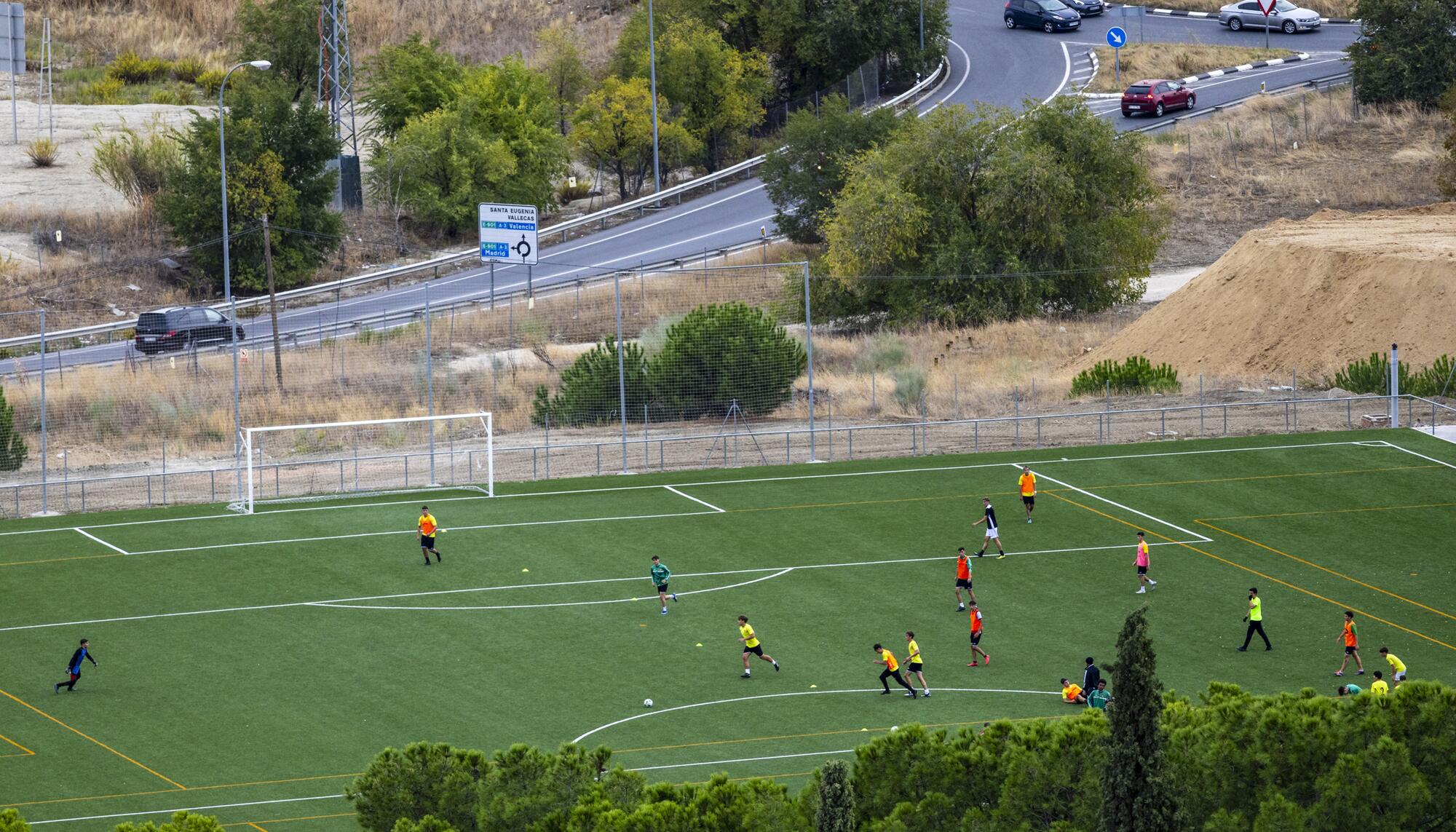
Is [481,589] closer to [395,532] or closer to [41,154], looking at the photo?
[395,532]

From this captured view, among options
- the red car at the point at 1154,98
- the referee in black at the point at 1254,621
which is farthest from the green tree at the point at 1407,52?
the referee in black at the point at 1254,621

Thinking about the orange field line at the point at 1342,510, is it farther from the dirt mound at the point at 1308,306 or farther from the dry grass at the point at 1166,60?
the dry grass at the point at 1166,60

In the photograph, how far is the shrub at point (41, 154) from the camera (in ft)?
269

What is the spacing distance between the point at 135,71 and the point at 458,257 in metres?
32.5

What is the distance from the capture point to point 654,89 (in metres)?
78.4

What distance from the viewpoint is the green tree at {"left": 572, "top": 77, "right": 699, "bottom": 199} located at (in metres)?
84.2

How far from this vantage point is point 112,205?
260ft

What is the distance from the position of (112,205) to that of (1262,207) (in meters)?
50.4

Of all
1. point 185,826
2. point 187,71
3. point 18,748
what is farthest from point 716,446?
point 187,71

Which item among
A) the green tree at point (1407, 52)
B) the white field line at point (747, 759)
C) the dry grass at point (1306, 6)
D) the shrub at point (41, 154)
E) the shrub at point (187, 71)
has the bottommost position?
the white field line at point (747, 759)

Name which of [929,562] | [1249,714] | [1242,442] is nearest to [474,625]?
[929,562]

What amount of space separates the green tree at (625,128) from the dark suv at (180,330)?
28713 mm

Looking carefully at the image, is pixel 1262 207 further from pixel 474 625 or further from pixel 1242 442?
pixel 474 625

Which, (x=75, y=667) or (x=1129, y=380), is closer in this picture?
(x=75, y=667)
